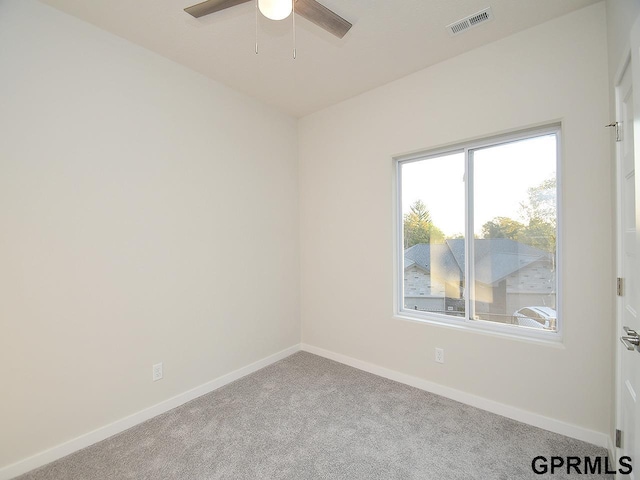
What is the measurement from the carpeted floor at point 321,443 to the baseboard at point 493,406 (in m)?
0.05

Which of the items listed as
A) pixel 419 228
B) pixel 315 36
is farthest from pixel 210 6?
pixel 419 228

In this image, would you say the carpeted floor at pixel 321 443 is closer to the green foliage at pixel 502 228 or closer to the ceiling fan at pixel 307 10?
the green foliage at pixel 502 228

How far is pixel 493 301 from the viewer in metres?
2.46

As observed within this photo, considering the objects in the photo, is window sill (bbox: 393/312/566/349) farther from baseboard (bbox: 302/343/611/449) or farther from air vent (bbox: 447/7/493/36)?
air vent (bbox: 447/7/493/36)

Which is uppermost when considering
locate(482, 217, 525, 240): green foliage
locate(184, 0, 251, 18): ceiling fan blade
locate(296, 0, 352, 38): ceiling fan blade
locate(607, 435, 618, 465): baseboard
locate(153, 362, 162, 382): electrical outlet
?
locate(184, 0, 251, 18): ceiling fan blade

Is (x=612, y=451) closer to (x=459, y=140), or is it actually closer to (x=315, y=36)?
(x=459, y=140)

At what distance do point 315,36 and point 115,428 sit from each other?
3213 mm

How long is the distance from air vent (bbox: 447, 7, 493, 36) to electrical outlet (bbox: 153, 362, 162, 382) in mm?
3394

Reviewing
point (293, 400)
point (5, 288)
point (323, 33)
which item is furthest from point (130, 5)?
point (293, 400)

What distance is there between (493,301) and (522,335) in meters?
0.31

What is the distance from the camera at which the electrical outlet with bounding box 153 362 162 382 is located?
2377mm

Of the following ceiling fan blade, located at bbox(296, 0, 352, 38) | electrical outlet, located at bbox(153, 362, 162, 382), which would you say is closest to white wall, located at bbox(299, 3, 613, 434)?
ceiling fan blade, located at bbox(296, 0, 352, 38)

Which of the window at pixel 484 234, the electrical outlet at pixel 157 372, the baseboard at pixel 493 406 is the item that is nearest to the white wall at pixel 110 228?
the electrical outlet at pixel 157 372

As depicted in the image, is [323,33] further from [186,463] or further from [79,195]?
[186,463]
